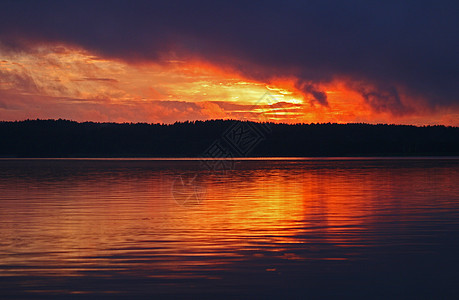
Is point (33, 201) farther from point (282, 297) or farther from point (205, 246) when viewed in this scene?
point (282, 297)

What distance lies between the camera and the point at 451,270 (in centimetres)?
1357

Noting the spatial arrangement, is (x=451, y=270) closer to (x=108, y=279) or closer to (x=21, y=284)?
(x=108, y=279)

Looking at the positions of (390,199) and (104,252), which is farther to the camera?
(390,199)

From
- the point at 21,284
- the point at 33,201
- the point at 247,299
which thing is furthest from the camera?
the point at 33,201

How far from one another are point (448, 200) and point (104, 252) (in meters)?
21.3

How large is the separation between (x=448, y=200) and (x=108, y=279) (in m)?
23.2

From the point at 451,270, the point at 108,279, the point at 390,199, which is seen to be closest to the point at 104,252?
the point at 108,279

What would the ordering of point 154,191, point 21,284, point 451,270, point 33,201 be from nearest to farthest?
point 21,284 < point 451,270 < point 33,201 < point 154,191

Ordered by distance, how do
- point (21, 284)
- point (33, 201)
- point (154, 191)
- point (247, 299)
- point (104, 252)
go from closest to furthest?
point (247, 299), point (21, 284), point (104, 252), point (33, 201), point (154, 191)

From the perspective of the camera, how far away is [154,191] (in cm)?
3844

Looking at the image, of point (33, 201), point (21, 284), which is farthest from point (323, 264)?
point (33, 201)

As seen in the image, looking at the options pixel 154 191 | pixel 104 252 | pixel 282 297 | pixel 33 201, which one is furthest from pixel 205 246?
pixel 154 191

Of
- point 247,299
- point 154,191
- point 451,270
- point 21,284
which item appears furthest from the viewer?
point 154,191

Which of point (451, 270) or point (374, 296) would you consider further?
point (451, 270)
